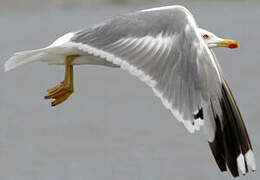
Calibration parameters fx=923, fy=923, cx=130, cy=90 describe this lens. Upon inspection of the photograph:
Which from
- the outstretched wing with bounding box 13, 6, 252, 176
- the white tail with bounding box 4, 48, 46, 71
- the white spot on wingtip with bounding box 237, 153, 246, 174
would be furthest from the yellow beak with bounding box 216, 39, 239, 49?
the white tail with bounding box 4, 48, 46, 71

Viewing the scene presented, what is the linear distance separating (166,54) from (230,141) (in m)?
0.77

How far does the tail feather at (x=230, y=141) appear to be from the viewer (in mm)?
6504

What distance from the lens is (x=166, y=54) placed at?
21.5 ft

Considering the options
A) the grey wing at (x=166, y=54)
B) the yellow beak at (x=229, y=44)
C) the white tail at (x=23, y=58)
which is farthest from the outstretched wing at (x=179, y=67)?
the yellow beak at (x=229, y=44)

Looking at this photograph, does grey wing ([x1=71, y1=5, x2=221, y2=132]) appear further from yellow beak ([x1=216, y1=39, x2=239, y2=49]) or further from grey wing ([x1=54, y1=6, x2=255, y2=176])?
yellow beak ([x1=216, y1=39, x2=239, y2=49])

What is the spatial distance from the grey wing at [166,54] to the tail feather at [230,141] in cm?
16

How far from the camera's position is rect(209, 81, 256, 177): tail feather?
650 centimetres

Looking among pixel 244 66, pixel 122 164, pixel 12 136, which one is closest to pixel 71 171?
pixel 122 164

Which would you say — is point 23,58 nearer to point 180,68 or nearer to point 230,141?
point 180,68

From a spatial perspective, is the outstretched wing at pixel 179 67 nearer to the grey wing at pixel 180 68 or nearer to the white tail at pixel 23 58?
the grey wing at pixel 180 68

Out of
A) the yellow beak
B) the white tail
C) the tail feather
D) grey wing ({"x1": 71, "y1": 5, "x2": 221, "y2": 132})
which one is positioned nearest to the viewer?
grey wing ({"x1": 71, "y1": 5, "x2": 221, "y2": 132})

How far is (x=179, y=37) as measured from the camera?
654 cm

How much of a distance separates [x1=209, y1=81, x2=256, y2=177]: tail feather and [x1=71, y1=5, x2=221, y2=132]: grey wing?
0.16 metres

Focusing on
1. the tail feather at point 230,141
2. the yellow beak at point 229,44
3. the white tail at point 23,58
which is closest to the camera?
the tail feather at point 230,141
